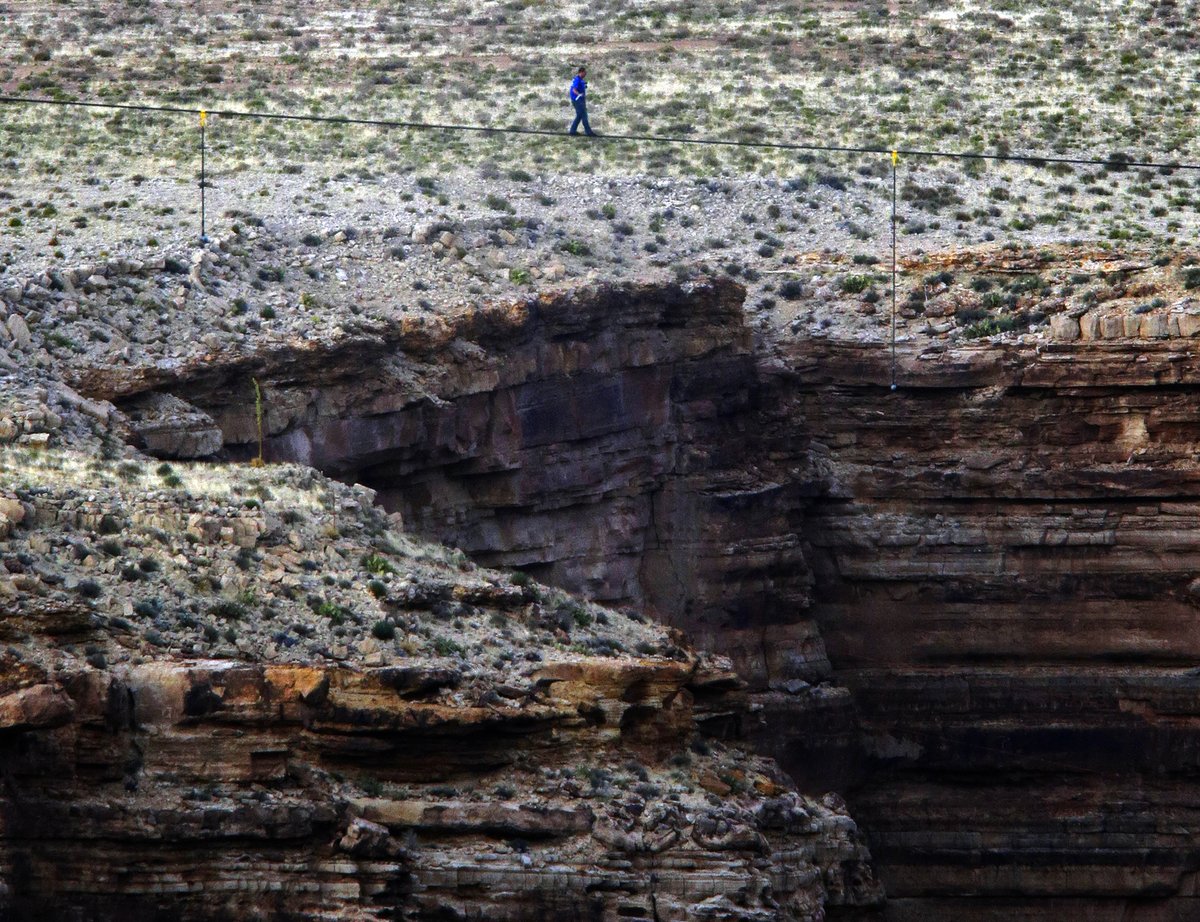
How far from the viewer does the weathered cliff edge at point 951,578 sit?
60.2m

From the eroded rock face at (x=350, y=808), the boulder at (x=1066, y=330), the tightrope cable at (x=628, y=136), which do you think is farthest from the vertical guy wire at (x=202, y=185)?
the eroded rock face at (x=350, y=808)

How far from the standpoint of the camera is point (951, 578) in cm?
6266

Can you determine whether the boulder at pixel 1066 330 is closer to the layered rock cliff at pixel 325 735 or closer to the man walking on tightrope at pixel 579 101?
the man walking on tightrope at pixel 579 101

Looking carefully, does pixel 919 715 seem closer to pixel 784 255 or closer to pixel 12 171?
pixel 784 255

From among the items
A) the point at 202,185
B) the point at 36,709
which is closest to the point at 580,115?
the point at 202,185

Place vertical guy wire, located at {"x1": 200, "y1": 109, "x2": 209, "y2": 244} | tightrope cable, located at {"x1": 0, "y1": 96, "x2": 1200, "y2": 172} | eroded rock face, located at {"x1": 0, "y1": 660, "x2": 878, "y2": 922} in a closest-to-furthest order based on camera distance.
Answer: eroded rock face, located at {"x1": 0, "y1": 660, "x2": 878, "y2": 922}
vertical guy wire, located at {"x1": 200, "y1": 109, "x2": 209, "y2": 244}
tightrope cable, located at {"x1": 0, "y1": 96, "x2": 1200, "y2": 172}

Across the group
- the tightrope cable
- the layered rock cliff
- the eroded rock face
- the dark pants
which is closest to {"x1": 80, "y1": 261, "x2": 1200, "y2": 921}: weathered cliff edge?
the tightrope cable

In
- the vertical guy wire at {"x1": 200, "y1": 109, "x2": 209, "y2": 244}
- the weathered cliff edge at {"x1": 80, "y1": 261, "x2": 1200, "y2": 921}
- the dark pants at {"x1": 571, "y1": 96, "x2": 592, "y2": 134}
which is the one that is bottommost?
the weathered cliff edge at {"x1": 80, "y1": 261, "x2": 1200, "y2": 921}

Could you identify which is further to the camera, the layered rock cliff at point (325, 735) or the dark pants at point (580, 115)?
the dark pants at point (580, 115)

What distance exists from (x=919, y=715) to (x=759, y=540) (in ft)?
17.5

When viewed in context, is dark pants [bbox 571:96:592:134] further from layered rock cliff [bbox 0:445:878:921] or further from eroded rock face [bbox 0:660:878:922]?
eroded rock face [bbox 0:660:878:922]

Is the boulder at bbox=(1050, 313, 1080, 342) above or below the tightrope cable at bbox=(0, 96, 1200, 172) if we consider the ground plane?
below

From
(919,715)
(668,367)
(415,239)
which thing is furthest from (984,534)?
(415,239)

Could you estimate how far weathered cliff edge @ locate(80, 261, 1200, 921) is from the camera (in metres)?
60.2
